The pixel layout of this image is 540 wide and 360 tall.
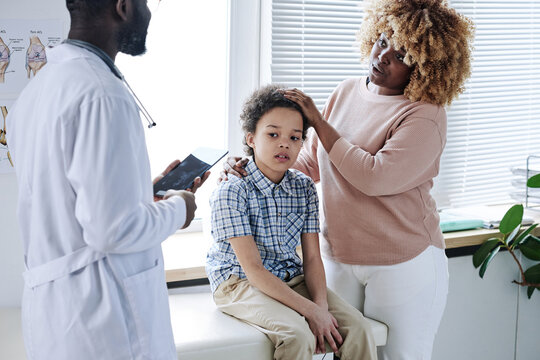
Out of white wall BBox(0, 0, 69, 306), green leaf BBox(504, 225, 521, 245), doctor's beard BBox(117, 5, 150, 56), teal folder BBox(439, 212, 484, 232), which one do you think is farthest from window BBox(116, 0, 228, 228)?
green leaf BBox(504, 225, 521, 245)

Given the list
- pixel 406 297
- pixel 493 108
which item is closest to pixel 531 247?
pixel 493 108

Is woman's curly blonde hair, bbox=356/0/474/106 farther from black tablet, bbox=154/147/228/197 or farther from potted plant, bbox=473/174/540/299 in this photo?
potted plant, bbox=473/174/540/299

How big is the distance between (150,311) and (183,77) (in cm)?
139

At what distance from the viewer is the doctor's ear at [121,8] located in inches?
43.8

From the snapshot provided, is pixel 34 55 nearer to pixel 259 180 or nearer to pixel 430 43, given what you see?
pixel 259 180

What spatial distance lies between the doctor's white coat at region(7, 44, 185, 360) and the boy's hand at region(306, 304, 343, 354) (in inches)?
23.9

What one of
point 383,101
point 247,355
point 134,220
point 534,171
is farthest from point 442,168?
point 134,220

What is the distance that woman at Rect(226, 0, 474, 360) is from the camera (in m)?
1.75

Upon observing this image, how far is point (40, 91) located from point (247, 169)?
2.68ft

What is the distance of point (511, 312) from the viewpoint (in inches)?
106

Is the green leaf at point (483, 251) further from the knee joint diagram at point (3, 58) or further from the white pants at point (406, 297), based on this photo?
the knee joint diagram at point (3, 58)

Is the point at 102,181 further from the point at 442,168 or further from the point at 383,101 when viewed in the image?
the point at 442,168

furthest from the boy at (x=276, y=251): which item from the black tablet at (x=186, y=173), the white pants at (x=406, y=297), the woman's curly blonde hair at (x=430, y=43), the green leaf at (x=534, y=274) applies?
the green leaf at (x=534, y=274)

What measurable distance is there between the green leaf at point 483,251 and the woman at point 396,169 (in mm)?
688
